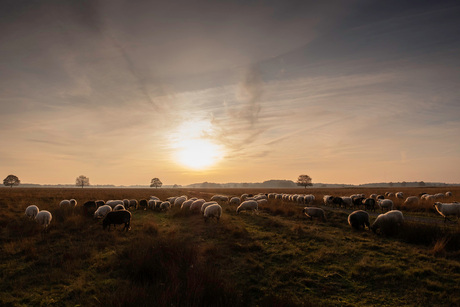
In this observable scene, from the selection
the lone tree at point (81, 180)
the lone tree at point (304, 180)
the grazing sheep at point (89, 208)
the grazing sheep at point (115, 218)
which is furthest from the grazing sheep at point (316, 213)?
the lone tree at point (81, 180)

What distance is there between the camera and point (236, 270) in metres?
7.75

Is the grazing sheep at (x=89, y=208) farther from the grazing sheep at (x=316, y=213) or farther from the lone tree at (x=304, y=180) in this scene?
the lone tree at (x=304, y=180)

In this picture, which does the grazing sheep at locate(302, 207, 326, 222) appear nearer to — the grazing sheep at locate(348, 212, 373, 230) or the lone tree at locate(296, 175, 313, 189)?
the grazing sheep at locate(348, 212, 373, 230)

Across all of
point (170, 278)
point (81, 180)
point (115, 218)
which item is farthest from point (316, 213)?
point (81, 180)

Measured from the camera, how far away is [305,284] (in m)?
6.75

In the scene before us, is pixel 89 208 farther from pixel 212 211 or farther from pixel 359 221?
pixel 359 221

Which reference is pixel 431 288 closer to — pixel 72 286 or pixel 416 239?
pixel 416 239

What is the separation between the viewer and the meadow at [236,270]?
220 inches

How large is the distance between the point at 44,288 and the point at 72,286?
89 centimetres

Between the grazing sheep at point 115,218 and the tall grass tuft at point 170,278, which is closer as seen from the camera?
the tall grass tuft at point 170,278

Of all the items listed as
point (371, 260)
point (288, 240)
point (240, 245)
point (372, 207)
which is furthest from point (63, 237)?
point (372, 207)

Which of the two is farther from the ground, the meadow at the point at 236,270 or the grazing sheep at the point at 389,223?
the grazing sheep at the point at 389,223

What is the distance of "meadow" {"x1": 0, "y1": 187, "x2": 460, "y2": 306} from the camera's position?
18.3ft

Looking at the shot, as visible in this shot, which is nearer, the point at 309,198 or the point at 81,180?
the point at 309,198
